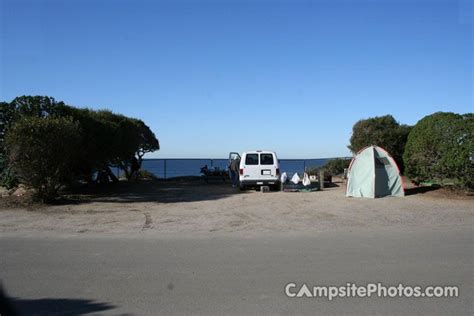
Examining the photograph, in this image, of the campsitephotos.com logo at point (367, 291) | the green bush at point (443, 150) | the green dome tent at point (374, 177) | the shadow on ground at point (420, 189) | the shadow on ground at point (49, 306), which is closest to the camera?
the shadow on ground at point (49, 306)

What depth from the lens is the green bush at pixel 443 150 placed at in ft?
52.3

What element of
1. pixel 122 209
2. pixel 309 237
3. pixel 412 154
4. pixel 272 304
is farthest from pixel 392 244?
pixel 412 154

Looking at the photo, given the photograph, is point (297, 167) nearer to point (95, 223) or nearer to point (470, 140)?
point (470, 140)

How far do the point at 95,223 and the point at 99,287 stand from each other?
5.80m

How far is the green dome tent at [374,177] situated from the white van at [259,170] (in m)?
3.79

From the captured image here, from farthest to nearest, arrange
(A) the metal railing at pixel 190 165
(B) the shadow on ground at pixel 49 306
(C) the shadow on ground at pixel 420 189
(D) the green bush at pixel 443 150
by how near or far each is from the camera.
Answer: (A) the metal railing at pixel 190 165 < (C) the shadow on ground at pixel 420 189 < (D) the green bush at pixel 443 150 < (B) the shadow on ground at pixel 49 306

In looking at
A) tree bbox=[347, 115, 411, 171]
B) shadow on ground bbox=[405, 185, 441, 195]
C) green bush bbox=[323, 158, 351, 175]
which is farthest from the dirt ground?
green bush bbox=[323, 158, 351, 175]

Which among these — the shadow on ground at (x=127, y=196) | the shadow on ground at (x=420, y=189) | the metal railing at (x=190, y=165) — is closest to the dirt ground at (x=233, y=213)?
the shadow on ground at (x=127, y=196)

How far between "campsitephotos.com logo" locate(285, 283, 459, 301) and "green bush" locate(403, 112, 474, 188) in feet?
37.4

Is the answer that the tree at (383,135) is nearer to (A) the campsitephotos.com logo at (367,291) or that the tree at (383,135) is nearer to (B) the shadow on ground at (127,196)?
(B) the shadow on ground at (127,196)

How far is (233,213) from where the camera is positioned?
13.2 meters

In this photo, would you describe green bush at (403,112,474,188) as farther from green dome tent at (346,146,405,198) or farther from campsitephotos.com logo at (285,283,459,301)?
campsitephotos.com logo at (285,283,459,301)

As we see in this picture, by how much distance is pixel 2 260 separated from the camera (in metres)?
7.37

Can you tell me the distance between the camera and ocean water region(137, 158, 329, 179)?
3083cm
